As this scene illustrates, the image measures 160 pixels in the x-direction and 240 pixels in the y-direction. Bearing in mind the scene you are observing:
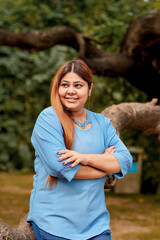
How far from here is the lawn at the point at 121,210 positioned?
437cm

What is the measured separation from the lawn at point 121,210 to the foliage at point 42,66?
770 millimetres

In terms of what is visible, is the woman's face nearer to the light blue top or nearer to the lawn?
the light blue top

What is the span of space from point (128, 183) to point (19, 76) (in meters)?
3.77

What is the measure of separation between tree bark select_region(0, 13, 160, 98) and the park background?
0.56 meters

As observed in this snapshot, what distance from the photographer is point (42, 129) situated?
1.78 meters

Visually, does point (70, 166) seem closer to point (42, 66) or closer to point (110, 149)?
point (110, 149)

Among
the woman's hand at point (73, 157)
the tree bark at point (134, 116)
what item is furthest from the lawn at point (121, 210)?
the woman's hand at point (73, 157)

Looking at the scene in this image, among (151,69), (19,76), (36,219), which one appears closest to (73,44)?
(151,69)

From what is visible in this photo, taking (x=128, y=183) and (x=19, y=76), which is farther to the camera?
(x=19, y=76)

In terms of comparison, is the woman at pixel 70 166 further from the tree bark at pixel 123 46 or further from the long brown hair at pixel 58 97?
the tree bark at pixel 123 46

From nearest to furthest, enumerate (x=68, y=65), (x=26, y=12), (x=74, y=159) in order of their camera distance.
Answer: (x=74, y=159) → (x=68, y=65) → (x=26, y=12)

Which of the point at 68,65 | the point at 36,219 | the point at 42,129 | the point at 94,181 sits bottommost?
the point at 36,219

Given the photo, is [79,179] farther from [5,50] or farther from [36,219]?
[5,50]

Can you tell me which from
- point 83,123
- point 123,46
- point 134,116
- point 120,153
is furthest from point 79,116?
point 123,46
